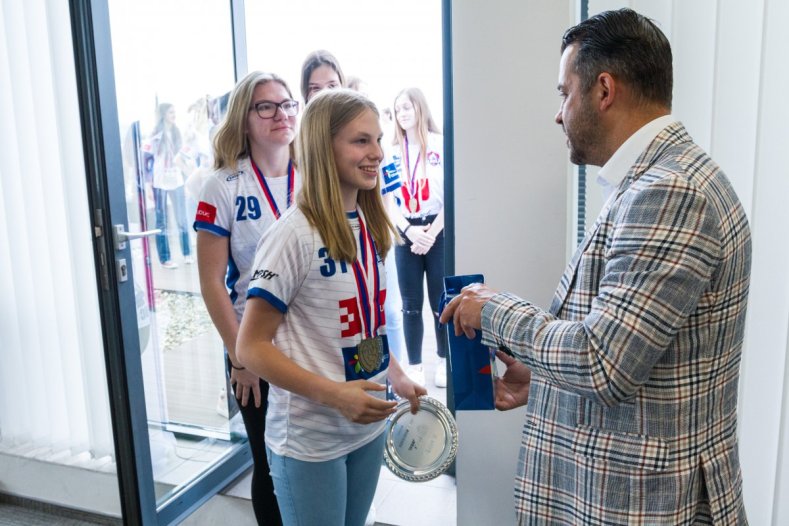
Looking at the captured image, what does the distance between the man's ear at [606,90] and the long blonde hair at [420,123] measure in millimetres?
2623

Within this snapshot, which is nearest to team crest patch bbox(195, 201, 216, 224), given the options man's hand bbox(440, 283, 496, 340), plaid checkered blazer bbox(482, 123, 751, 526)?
man's hand bbox(440, 283, 496, 340)

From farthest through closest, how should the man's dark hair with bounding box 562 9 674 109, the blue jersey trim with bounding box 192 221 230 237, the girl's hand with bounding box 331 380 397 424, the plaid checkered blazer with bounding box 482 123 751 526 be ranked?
1. the blue jersey trim with bounding box 192 221 230 237
2. the girl's hand with bounding box 331 380 397 424
3. the man's dark hair with bounding box 562 9 674 109
4. the plaid checkered blazer with bounding box 482 123 751 526

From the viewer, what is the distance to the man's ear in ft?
3.33

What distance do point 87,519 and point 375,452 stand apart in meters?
1.61

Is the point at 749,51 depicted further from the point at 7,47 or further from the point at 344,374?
the point at 7,47

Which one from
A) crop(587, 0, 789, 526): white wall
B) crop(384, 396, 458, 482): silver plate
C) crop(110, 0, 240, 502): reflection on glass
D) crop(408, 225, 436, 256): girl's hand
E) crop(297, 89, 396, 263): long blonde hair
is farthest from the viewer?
crop(408, 225, 436, 256): girl's hand

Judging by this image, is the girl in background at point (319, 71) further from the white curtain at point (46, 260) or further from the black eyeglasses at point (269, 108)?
the white curtain at point (46, 260)

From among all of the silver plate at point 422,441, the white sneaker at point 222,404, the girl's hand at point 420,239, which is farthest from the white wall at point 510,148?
the girl's hand at point 420,239

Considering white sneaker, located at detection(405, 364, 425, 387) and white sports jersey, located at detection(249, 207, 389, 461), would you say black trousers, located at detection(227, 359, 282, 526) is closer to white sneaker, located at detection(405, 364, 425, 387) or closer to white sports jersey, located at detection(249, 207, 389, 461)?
white sports jersey, located at detection(249, 207, 389, 461)

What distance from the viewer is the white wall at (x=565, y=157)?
57.1 inches

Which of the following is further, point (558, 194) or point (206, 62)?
point (206, 62)

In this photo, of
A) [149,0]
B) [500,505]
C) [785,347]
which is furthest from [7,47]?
[785,347]

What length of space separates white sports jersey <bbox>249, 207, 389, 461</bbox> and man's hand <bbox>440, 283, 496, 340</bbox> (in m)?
0.26

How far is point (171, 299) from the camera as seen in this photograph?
2527 millimetres
